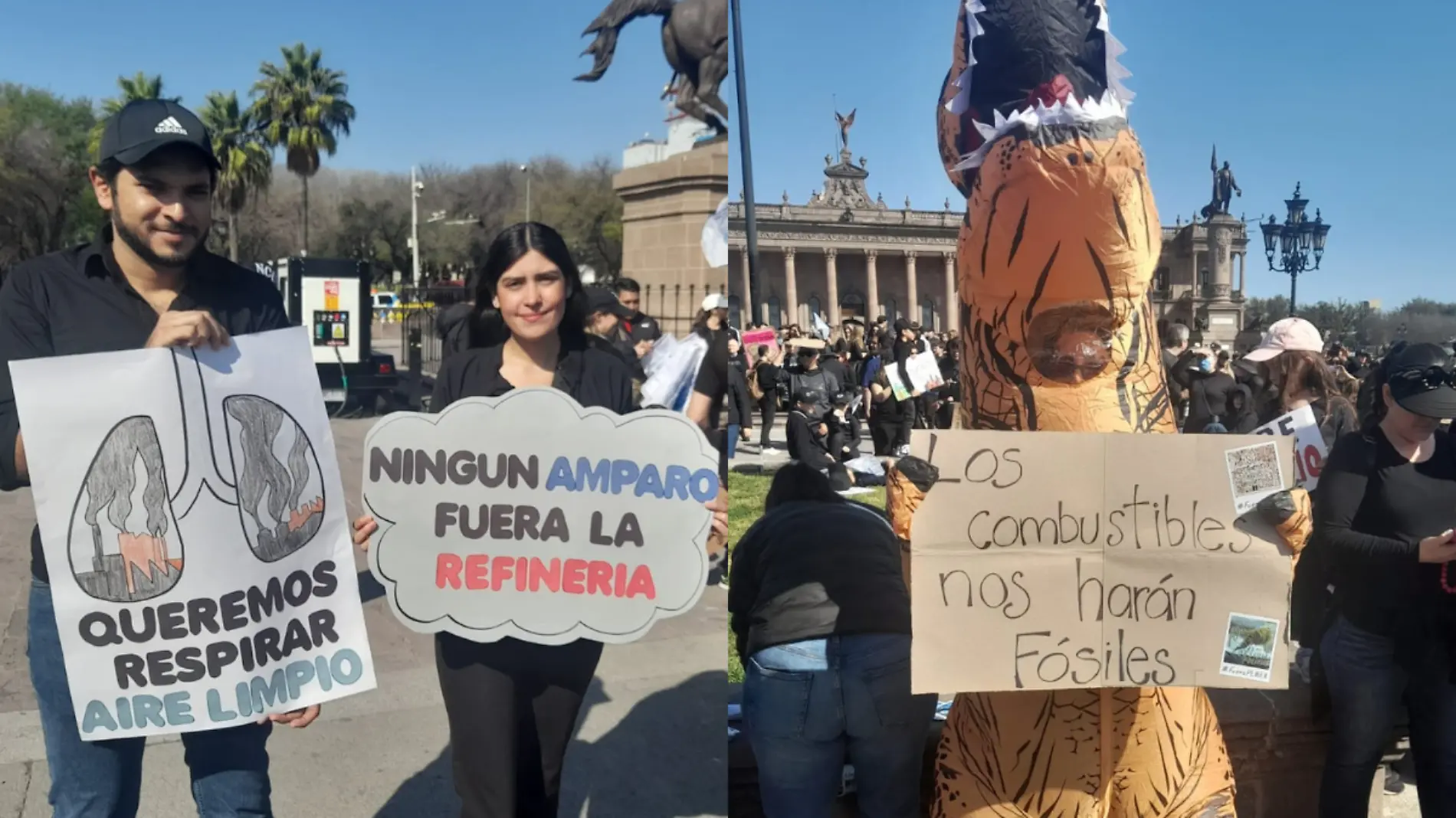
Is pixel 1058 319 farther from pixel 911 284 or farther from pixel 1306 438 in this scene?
pixel 1306 438

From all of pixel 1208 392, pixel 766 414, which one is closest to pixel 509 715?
pixel 766 414

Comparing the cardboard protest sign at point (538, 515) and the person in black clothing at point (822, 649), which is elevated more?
the cardboard protest sign at point (538, 515)

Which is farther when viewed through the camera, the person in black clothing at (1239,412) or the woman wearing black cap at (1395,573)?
the person in black clothing at (1239,412)

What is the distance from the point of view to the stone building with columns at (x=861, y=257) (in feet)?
8.58

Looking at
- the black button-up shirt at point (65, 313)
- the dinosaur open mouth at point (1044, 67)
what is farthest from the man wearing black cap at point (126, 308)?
the dinosaur open mouth at point (1044, 67)

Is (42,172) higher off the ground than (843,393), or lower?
higher

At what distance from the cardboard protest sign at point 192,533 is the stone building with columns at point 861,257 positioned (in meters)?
1.06

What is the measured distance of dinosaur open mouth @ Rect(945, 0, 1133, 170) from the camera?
2.24 meters

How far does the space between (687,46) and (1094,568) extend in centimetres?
154

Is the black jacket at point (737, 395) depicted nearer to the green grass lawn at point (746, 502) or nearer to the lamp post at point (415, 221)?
the green grass lawn at point (746, 502)

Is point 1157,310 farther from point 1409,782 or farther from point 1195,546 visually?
point 1409,782

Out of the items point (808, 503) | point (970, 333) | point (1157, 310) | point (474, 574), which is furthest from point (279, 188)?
point (1157, 310)

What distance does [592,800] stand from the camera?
10.1 ft

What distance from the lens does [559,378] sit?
2408 millimetres
